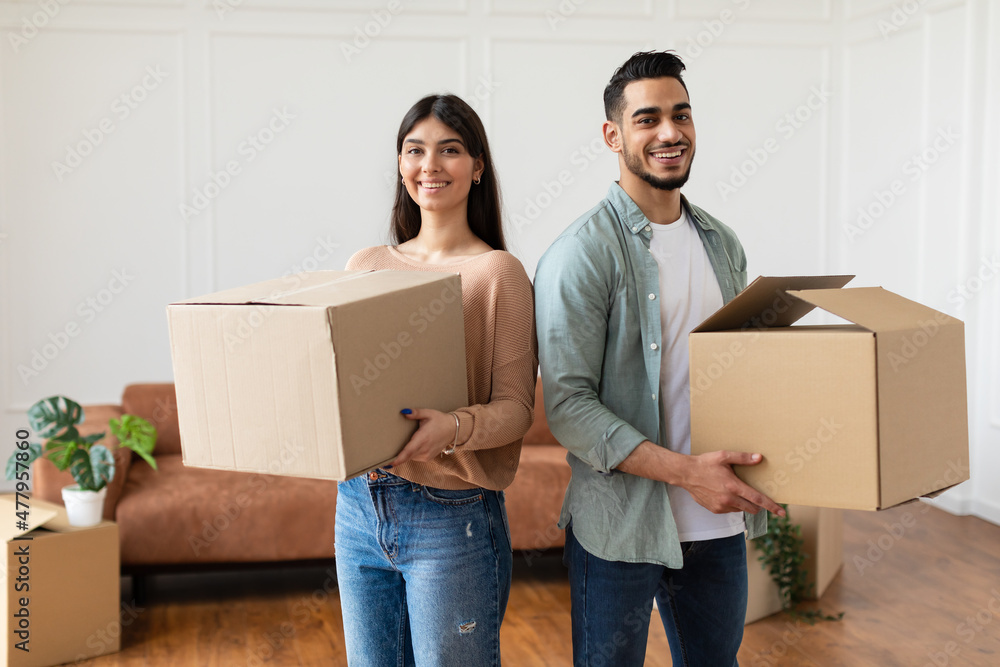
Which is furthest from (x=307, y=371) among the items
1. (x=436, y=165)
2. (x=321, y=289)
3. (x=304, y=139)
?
(x=304, y=139)

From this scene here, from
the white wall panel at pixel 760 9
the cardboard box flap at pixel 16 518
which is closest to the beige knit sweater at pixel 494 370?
the cardboard box flap at pixel 16 518

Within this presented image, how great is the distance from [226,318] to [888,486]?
816mm

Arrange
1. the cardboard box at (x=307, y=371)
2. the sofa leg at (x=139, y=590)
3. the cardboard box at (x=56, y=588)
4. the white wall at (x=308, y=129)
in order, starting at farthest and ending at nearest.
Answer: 1. the white wall at (x=308, y=129)
2. the sofa leg at (x=139, y=590)
3. the cardboard box at (x=56, y=588)
4. the cardboard box at (x=307, y=371)

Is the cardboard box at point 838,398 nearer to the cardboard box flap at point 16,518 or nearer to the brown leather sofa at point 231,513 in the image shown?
the brown leather sofa at point 231,513

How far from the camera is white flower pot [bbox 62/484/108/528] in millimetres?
2447

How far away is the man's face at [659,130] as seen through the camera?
1.28 m

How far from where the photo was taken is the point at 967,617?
2672mm

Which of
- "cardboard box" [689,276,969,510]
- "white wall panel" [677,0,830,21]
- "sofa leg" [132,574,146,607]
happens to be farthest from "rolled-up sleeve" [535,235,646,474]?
"white wall panel" [677,0,830,21]

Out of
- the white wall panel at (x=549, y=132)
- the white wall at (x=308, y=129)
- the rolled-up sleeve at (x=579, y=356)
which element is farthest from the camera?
the white wall panel at (x=549, y=132)

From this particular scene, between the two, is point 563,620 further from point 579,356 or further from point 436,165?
point 436,165

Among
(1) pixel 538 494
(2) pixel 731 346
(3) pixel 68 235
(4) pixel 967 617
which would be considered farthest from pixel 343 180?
(2) pixel 731 346

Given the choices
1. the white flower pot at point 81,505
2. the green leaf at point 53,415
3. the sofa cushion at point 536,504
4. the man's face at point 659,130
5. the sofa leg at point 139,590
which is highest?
the man's face at point 659,130

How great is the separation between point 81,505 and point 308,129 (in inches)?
92.2

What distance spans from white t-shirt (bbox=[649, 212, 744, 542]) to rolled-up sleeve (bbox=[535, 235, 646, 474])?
0.32ft
